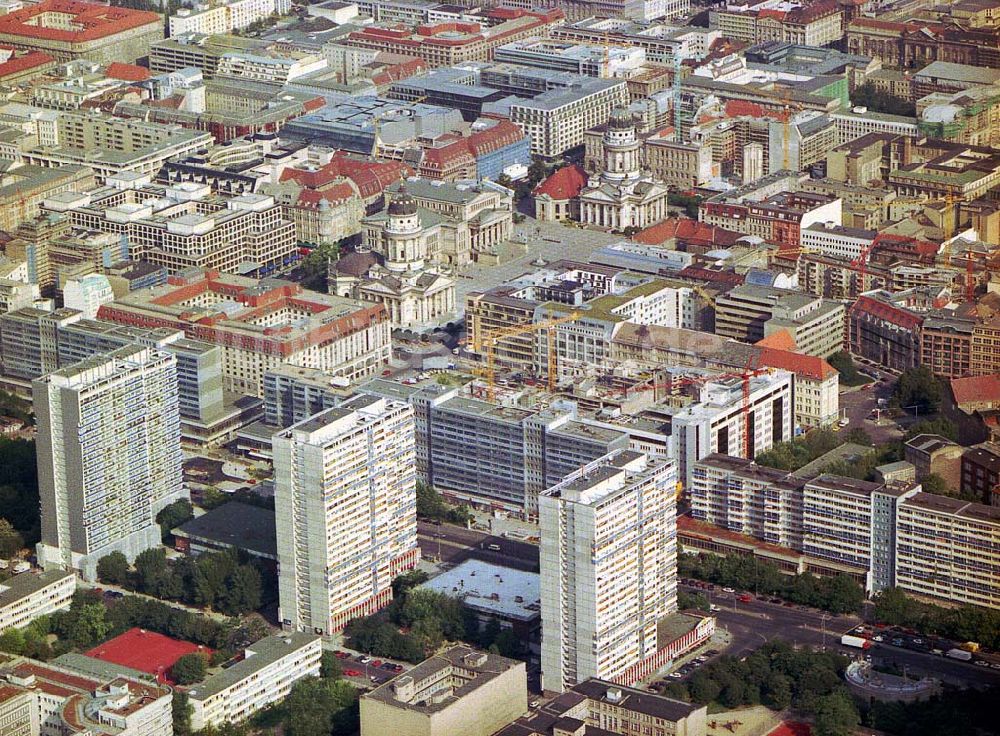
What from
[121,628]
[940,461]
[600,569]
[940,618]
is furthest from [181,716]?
[940,461]

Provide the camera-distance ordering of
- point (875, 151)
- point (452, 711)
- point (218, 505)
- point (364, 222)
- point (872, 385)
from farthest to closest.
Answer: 1. point (875, 151)
2. point (364, 222)
3. point (872, 385)
4. point (218, 505)
5. point (452, 711)

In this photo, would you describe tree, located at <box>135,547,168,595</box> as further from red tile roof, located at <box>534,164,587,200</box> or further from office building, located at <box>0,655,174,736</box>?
red tile roof, located at <box>534,164,587,200</box>

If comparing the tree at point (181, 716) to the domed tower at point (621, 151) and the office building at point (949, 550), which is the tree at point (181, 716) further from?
the domed tower at point (621, 151)

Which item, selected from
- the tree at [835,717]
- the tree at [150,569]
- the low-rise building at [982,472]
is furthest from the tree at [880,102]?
the tree at [835,717]

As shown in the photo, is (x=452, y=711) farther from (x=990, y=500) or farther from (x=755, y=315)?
(x=755, y=315)

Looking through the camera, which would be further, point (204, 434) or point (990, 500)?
point (204, 434)

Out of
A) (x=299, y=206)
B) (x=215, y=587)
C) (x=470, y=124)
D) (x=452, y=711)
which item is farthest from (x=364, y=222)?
(x=452, y=711)
